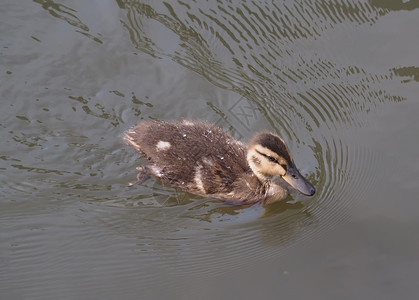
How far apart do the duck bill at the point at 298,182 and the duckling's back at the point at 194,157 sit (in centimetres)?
28

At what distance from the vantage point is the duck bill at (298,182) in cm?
392

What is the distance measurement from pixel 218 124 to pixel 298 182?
3.32 feet

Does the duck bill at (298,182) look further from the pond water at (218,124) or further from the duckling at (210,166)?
the pond water at (218,124)

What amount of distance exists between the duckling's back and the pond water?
5.1 inches

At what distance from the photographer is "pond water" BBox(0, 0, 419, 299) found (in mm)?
3553

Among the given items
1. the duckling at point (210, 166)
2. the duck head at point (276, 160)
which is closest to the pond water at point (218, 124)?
the duckling at point (210, 166)

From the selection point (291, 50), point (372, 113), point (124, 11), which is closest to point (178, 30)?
point (124, 11)

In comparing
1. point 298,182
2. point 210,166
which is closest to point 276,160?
point 298,182

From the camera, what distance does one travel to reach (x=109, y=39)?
518 cm

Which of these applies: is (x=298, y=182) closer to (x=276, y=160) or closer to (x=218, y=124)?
(x=276, y=160)

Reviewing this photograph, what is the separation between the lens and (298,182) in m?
3.95

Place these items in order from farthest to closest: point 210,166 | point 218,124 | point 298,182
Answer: point 218,124 → point 210,166 → point 298,182

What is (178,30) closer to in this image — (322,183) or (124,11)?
(124,11)

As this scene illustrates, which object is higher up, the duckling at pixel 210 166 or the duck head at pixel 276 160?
the duck head at pixel 276 160
